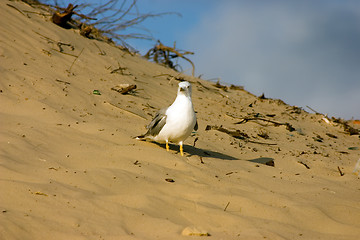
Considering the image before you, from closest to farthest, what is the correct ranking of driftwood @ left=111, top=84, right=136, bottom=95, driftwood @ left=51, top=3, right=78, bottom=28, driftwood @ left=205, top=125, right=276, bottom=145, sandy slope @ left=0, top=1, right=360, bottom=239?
sandy slope @ left=0, top=1, right=360, bottom=239
driftwood @ left=205, top=125, right=276, bottom=145
driftwood @ left=111, top=84, right=136, bottom=95
driftwood @ left=51, top=3, right=78, bottom=28

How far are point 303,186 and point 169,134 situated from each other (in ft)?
6.11

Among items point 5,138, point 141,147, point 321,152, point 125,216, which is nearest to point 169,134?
point 141,147

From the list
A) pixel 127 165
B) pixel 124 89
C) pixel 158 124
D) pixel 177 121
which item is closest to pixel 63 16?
pixel 124 89

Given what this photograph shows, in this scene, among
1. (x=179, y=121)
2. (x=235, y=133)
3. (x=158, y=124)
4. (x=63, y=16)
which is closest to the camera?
(x=179, y=121)

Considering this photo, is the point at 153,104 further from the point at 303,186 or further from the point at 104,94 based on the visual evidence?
the point at 303,186

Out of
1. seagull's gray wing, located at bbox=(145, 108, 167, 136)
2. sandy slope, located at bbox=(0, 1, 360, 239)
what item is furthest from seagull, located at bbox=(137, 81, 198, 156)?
sandy slope, located at bbox=(0, 1, 360, 239)

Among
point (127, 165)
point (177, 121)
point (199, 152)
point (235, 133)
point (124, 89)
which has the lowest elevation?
point (127, 165)

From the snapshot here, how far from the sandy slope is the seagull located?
0.83ft

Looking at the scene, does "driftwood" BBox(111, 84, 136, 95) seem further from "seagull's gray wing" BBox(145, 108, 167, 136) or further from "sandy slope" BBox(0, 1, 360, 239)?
"seagull's gray wing" BBox(145, 108, 167, 136)

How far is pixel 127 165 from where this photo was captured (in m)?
5.34

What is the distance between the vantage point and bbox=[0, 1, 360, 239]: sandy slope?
3.89 metres

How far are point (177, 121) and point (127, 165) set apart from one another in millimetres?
1157

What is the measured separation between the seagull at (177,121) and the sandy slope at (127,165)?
25 cm

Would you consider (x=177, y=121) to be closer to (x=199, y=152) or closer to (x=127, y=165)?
(x=199, y=152)
